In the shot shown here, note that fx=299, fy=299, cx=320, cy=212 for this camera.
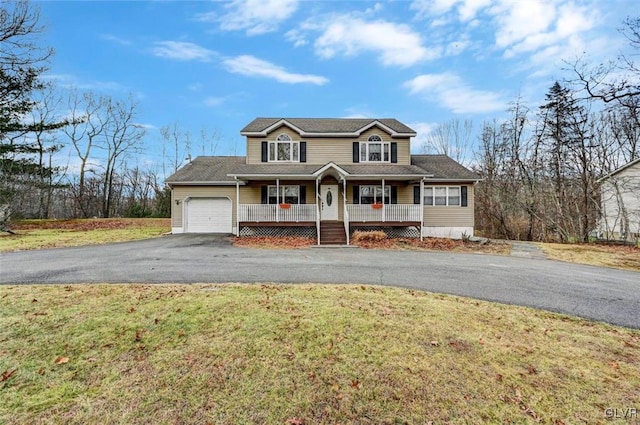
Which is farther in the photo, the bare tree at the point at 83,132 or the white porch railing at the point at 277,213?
the bare tree at the point at 83,132

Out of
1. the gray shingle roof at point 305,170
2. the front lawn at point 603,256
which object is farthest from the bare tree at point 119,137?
the front lawn at point 603,256

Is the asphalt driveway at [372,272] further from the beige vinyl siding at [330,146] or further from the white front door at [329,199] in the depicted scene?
the beige vinyl siding at [330,146]

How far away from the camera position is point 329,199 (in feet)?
55.9

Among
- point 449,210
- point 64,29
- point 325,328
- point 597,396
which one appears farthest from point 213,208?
point 597,396

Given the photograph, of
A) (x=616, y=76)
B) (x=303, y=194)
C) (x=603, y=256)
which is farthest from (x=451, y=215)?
(x=616, y=76)

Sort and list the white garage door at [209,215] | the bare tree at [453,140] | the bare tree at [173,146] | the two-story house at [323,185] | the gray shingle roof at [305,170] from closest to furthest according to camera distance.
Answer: the gray shingle roof at [305,170] < the two-story house at [323,185] < the white garage door at [209,215] < the bare tree at [453,140] < the bare tree at [173,146]

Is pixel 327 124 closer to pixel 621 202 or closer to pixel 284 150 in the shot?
pixel 284 150

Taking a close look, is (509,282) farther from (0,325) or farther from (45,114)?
(45,114)

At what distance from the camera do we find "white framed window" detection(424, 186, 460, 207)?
17172mm

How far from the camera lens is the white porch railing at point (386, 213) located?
15664 mm

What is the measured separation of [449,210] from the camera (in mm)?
17172

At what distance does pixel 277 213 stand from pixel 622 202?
21.4 meters

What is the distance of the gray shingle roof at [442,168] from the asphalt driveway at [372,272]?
6826 mm

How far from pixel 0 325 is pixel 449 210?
1771 centimetres
